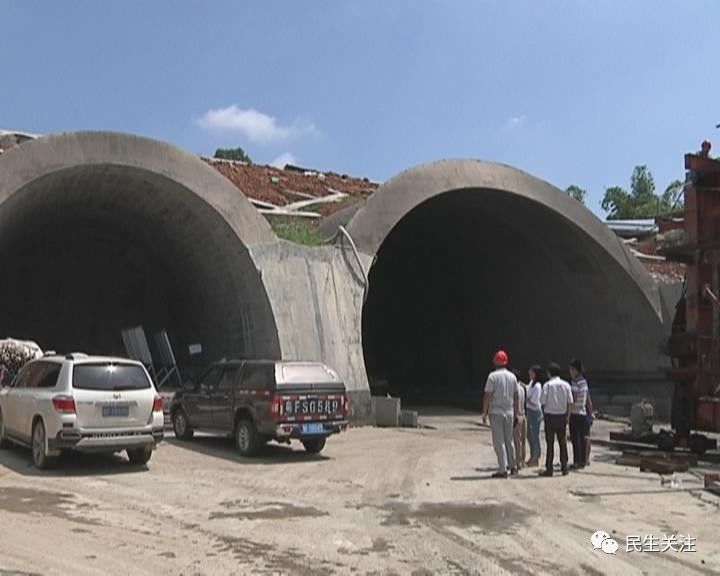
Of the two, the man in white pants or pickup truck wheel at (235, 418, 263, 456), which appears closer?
the man in white pants

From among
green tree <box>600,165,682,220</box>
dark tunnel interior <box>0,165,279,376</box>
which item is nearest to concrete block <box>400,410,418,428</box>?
dark tunnel interior <box>0,165,279,376</box>

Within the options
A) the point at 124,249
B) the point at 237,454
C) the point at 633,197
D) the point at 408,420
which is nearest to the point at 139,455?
the point at 237,454

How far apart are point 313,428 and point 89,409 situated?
377cm

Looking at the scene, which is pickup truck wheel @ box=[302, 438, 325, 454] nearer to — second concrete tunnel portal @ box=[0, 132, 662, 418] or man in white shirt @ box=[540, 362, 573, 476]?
man in white shirt @ box=[540, 362, 573, 476]

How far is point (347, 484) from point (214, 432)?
4687mm

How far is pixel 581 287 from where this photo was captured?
26188 mm

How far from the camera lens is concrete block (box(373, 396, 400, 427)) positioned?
2039 centimetres

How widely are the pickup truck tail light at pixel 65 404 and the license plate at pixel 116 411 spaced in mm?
469

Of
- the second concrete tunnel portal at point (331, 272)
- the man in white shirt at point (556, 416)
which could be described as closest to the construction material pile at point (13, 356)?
the second concrete tunnel portal at point (331, 272)

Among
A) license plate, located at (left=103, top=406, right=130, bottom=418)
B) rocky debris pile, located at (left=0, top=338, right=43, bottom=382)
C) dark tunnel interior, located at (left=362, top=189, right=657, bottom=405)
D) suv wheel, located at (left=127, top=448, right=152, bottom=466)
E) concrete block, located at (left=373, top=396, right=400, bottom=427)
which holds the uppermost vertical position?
dark tunnel interior, located at (left=362, top=189, right=657, bottom=405)

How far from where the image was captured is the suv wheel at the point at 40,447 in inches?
474

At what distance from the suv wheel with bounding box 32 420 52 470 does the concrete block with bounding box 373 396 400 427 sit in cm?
957

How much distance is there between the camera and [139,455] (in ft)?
42.1

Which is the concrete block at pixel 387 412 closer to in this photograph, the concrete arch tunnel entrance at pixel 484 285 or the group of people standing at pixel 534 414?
the concrete arch tunnel entrance at pixel 484 285
